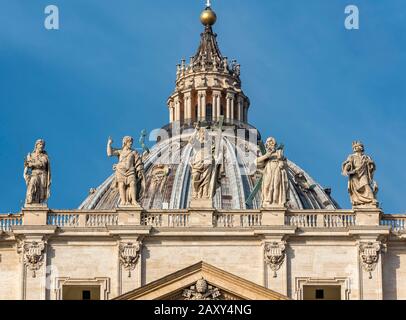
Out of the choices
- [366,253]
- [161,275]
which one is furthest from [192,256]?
[366,253]

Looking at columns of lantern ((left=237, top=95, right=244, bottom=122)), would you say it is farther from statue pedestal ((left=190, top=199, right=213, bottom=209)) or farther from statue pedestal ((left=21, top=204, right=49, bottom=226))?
statue pedestal ((left=21, top=204, right=49, bottom=226))

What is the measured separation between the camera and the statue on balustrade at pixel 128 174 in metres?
89.6

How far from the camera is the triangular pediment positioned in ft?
283

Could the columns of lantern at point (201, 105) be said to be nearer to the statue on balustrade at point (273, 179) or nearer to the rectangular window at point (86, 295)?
the statue on balustrade at point (273, 179)

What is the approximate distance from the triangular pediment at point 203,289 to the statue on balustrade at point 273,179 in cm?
413

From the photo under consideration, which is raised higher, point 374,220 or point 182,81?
point 182,81

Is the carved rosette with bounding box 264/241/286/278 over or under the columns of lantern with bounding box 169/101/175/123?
under

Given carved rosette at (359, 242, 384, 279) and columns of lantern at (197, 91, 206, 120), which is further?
columns of lantern at (197, 91, 206, 120)

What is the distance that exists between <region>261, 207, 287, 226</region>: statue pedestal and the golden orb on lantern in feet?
265

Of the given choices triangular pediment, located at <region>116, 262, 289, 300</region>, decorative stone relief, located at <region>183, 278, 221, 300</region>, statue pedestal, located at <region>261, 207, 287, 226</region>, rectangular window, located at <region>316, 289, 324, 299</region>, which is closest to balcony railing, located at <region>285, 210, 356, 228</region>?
statue pedestal, located at <region>261, 207, 287, 226</region>

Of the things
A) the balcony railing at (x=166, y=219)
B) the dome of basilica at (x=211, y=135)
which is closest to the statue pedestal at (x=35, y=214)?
the balcony railing at (x=166, y=219)
